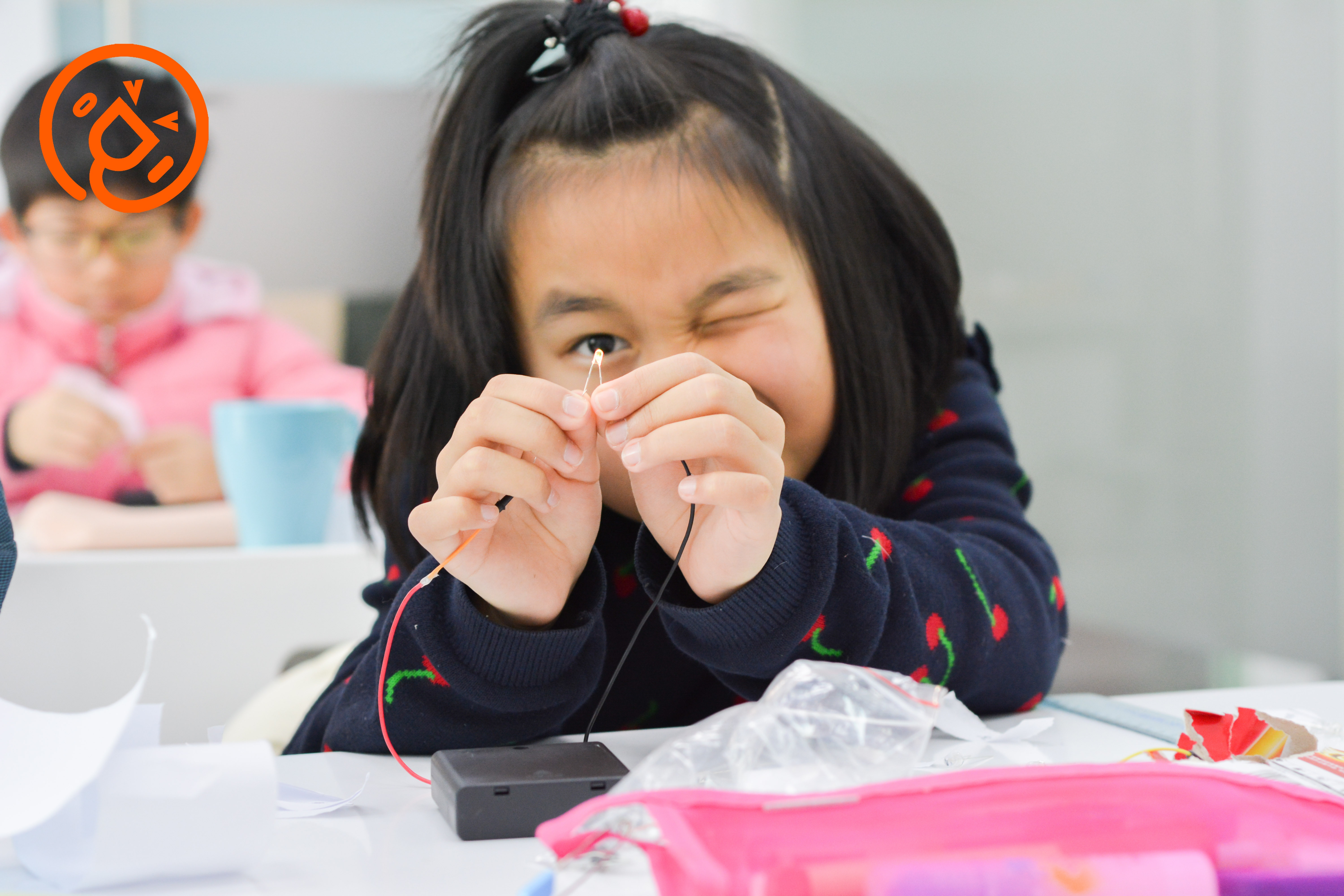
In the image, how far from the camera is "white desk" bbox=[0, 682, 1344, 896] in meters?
0.31

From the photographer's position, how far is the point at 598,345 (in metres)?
0.65

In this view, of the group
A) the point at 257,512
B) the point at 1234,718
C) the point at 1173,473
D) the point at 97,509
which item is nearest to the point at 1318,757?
the point at 1234,718

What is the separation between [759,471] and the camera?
1.47 ft

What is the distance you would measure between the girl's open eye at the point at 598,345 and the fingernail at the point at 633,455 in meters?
0.20

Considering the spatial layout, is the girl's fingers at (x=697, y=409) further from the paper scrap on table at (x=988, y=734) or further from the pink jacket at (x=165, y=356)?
the pink jacket at (x=165, y=356)

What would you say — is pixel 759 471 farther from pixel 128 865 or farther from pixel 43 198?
pixel 43 198

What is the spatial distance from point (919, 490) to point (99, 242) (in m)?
0.62

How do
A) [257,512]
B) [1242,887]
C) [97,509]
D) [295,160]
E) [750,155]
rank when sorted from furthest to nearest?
[295,160]
[97,509]
[257,512]
[750,155]
[1242,887]

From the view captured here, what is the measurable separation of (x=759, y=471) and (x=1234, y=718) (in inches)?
8.2

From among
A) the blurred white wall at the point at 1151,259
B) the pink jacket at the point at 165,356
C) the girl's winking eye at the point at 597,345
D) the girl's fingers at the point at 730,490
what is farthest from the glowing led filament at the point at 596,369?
the blurred white wall at the point at 1151,259

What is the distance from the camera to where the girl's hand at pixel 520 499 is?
45 centimetres

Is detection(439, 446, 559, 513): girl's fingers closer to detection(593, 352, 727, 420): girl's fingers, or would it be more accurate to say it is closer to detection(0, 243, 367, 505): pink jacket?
detection(593, 352, 727, 420): girl's fingers

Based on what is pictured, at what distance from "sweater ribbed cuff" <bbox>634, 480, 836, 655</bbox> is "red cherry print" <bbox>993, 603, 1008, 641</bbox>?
0.13 m

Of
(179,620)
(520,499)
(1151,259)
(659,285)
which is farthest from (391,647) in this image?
(1151,259)
